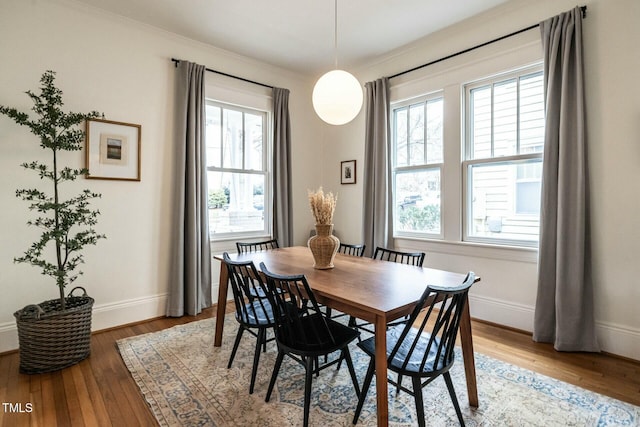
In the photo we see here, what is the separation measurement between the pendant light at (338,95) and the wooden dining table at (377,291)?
1.13m

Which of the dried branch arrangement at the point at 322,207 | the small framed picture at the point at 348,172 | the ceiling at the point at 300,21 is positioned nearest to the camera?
the dried branch arrangement at the point at 322,207

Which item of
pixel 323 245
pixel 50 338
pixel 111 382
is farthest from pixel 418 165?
pixel 50 338

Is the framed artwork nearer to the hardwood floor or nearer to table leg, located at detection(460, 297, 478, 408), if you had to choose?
the hardwood floor

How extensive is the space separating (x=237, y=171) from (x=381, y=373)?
3151mm

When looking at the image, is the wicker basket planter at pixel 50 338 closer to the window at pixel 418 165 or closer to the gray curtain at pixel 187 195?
the gray curtain at pixel 187 195

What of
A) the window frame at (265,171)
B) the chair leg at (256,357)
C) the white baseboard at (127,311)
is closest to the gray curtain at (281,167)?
the window frame at (265,171)

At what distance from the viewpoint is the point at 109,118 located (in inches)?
122

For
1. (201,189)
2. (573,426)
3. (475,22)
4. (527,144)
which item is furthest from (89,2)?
(573,426)

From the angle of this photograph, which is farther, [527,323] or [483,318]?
[483,318]

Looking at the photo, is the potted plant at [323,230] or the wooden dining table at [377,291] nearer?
the wooden dining table at [377,291]

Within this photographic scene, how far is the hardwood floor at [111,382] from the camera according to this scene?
72.5 inches

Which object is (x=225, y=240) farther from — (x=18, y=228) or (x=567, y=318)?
(x=567, y=318)

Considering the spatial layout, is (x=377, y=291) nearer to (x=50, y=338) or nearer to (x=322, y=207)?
(x=322, y=207)

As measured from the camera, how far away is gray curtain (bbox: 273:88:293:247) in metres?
4.25
